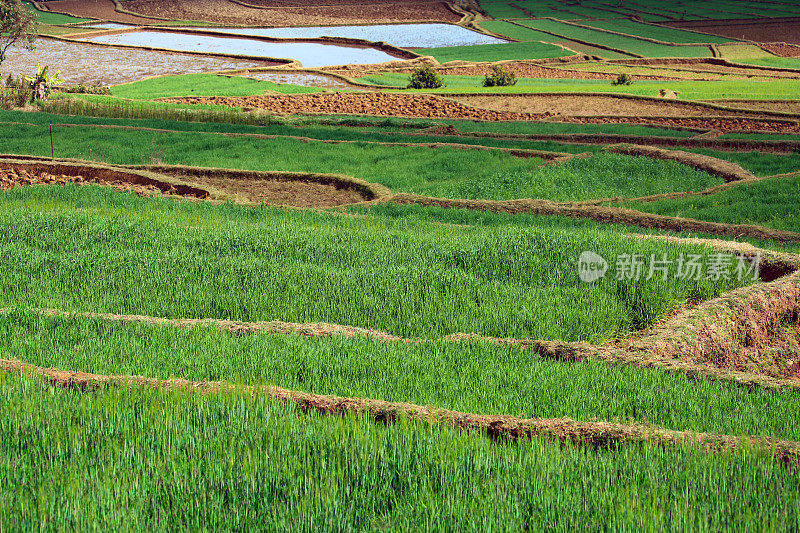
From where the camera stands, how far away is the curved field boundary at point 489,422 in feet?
14.7

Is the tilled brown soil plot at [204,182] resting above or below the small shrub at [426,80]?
below

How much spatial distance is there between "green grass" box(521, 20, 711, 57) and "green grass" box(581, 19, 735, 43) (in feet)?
6.67

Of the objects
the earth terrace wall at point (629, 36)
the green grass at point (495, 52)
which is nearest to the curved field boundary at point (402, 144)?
the green grass at point (495, 52)

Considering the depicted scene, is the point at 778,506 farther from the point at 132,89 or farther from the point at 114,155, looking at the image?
the point at 132,89

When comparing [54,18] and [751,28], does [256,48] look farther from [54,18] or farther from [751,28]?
[751,28]

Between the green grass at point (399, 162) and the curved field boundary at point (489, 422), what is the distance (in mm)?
11168

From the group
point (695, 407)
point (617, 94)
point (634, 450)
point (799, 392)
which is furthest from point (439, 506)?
point (617, 94)

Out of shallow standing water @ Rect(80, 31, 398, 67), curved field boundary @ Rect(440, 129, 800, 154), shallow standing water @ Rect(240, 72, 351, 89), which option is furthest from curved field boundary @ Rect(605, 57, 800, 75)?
curved field boundary @ Rect(440, 129, 800, 154)

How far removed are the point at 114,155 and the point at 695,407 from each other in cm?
1879

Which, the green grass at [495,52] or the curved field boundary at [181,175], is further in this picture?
the green grass at [495,52]

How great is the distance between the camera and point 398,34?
6562cm

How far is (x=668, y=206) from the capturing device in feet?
47.4

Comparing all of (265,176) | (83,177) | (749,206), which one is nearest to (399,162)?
(265,176)

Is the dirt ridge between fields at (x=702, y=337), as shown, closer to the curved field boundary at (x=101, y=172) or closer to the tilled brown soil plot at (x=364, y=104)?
the curved field boundary at (x=101, y=172)
